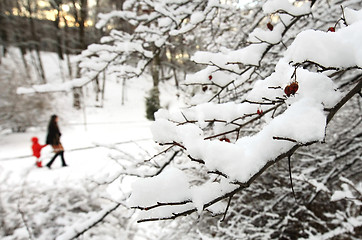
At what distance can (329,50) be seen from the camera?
730 millimetres

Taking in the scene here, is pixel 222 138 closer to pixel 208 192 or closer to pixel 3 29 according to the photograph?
pixel 208 192

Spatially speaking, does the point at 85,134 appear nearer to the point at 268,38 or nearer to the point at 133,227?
the point at 133,227

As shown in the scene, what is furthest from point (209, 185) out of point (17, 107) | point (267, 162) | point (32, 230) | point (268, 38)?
point (17, 107)

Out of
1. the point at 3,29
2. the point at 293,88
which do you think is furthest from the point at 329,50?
the point at 3,29

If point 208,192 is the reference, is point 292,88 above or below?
above

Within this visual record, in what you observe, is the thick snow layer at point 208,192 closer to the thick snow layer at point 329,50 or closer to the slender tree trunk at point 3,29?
the thick snow layer at point 329,50

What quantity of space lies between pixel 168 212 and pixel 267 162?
1.12ft

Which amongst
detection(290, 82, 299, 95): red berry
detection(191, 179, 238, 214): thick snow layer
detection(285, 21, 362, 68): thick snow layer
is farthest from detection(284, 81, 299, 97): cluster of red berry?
detection(191, 179, 238, 214): thick snow layer

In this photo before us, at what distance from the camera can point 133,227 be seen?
3.73 m

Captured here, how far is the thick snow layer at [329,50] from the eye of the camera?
28.4 inches

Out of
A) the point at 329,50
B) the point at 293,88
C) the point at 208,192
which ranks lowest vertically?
the point at 208,192

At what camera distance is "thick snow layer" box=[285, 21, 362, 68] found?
722mm

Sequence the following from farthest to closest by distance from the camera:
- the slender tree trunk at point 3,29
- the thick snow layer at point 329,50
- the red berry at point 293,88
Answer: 1. the slender tree trunk at point 3,29
2. the red berry at point 293,88
3. the thick snow layer at point 329,50

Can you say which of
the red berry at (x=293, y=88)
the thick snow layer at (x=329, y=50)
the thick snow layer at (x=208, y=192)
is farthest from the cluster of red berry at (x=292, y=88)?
the thick snow layer at (x=208, y=192)
